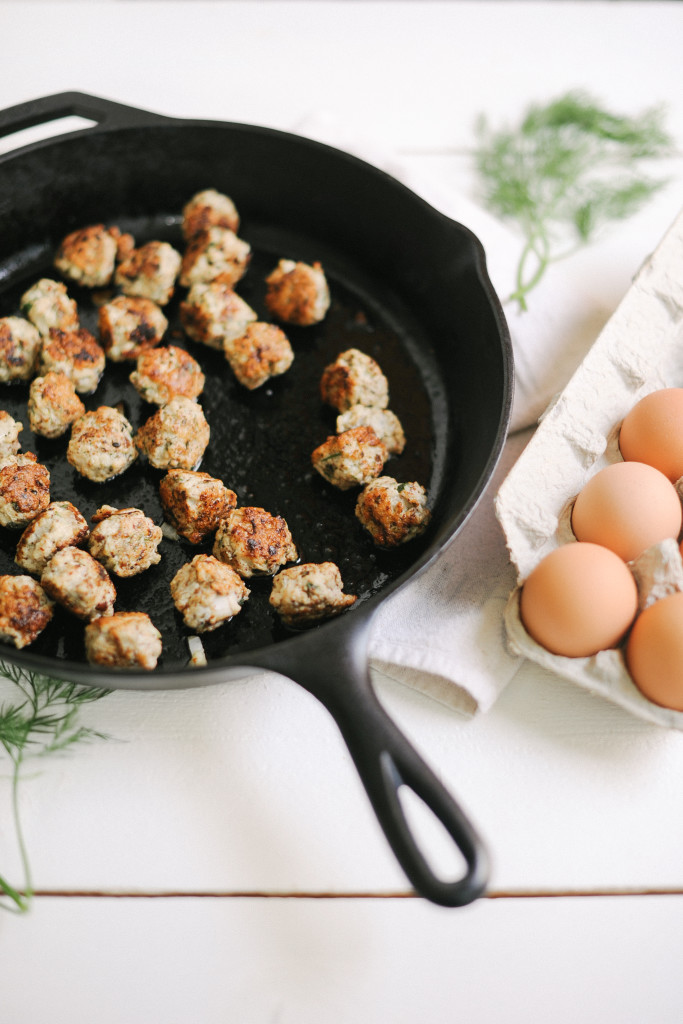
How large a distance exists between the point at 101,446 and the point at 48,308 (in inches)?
19.5

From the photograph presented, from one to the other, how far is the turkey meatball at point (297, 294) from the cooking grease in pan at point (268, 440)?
51 mm

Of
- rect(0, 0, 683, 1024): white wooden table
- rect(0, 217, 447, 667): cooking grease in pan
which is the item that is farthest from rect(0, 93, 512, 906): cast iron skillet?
rect(0, 0, 683, 1024): white wooden table

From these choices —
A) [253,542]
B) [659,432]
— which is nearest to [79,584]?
[253,542]

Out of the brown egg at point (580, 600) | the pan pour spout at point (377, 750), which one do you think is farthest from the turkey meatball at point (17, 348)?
the brown egg at point (580, 600)

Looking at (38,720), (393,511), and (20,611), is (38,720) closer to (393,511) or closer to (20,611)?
(20,611)

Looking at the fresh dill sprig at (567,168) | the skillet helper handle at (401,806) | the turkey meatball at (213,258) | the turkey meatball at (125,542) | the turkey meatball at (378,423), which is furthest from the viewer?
the fresh dill sprig at (567,168)

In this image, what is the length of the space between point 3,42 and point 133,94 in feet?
1.71

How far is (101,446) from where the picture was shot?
1879mm

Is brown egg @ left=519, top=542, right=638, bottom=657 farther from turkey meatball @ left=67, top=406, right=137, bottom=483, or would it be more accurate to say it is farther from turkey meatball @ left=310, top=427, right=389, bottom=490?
turkey meatball @ left=67, top=406, right=137, bottom=483

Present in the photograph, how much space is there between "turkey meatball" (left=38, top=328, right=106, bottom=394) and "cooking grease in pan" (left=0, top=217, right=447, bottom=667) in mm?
62

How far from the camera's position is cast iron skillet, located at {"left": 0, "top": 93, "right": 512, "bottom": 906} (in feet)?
5.96

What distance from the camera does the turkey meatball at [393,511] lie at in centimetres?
182

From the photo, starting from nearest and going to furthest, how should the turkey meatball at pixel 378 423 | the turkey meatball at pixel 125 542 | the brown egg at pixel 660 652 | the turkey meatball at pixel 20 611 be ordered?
the brown egg at pixel 660 652, the turkey meatball at pixel 20 611, the turkey meatball at pixel 125 542, the turkey meatball at pixel 378 423

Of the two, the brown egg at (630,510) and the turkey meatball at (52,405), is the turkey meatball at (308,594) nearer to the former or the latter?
the brown egg at (630,510)
